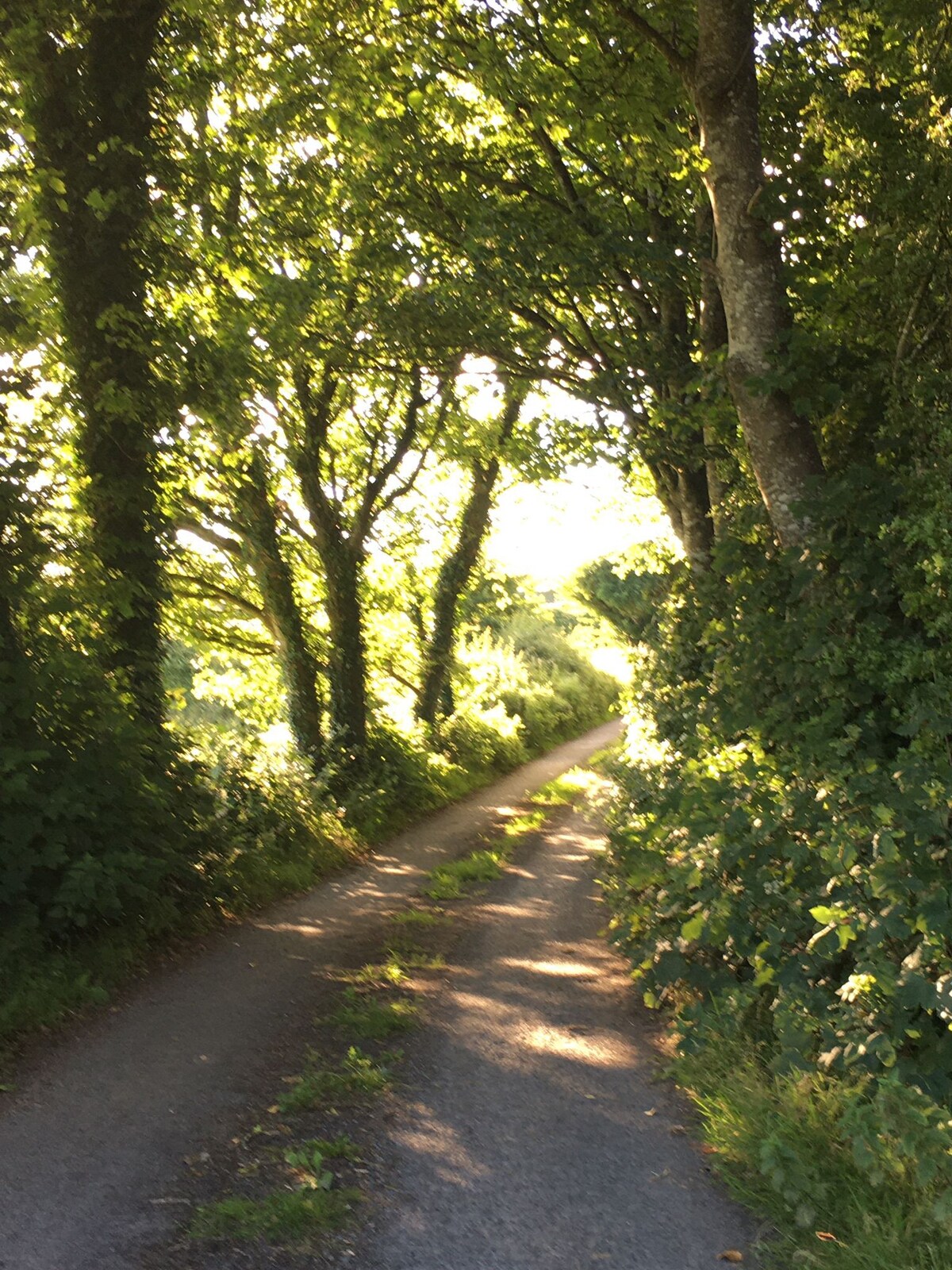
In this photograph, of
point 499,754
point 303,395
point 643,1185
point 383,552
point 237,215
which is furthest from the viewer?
point 499,754

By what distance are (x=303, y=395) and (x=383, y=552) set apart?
4948 millimetres

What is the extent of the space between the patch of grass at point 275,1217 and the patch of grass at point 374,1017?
7.80 feet

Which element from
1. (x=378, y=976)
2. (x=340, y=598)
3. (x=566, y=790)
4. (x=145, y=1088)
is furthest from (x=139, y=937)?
(x=566, y=790)

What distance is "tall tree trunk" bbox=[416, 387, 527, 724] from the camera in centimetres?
2336

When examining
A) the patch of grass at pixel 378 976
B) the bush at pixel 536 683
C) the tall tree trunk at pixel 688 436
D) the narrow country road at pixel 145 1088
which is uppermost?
the tall tree trunk at pixel 688 436

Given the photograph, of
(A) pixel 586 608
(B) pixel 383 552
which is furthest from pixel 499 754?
(A) pixel 586 608

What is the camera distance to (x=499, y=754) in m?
25.8

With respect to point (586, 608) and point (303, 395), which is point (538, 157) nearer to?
point (303, 395)

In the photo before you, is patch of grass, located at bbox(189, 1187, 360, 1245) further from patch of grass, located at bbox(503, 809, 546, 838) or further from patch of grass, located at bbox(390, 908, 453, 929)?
patch of grass, located at bbox(503, 809, 546, 838)

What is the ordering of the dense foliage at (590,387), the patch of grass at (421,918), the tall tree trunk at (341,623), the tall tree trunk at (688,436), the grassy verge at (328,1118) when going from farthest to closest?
the tall tree trunk at (341,623) < the tall tree trunk at (688,436) < the patch of grass at (421,918) < the dense foliage at (590,387) < the grassy verge at (328,1118)

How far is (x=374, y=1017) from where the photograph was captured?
7.40 m

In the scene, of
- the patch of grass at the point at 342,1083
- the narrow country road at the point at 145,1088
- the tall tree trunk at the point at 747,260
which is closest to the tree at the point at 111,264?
the narrow country road at the point at 145,1088

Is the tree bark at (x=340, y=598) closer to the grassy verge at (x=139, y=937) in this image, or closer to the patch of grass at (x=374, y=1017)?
the grassy verge at (x=139, y=937)

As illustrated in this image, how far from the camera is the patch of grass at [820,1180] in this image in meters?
3.99
